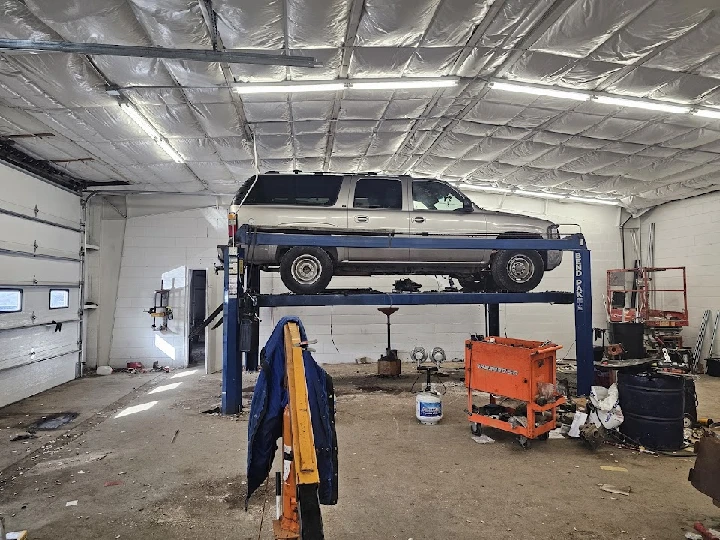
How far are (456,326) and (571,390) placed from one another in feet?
11.4

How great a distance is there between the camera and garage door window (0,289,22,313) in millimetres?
6653

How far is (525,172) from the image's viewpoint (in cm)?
912

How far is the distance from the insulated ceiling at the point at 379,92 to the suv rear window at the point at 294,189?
836mm

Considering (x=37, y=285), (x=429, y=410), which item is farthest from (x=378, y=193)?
(x=37, y=285)

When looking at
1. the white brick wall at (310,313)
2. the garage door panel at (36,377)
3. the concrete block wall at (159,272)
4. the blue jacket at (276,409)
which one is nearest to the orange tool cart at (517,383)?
the blue jacket at (276,409)

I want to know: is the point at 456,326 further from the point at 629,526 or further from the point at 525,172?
the point at 629,526

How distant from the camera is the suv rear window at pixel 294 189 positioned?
6.27 meters

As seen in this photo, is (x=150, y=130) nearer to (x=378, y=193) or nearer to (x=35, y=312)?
(x=378, y=193)

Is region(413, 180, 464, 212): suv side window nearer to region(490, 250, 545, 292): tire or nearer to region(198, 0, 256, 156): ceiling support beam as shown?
region(490, 250, 545, 292): tire

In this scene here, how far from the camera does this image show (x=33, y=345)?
7.47 meters

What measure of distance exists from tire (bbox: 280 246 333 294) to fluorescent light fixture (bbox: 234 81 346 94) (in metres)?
2.06

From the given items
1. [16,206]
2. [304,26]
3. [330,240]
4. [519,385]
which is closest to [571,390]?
[519,385]

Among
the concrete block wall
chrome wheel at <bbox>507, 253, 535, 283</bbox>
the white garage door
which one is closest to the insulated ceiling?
the white garage door

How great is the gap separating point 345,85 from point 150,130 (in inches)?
119
